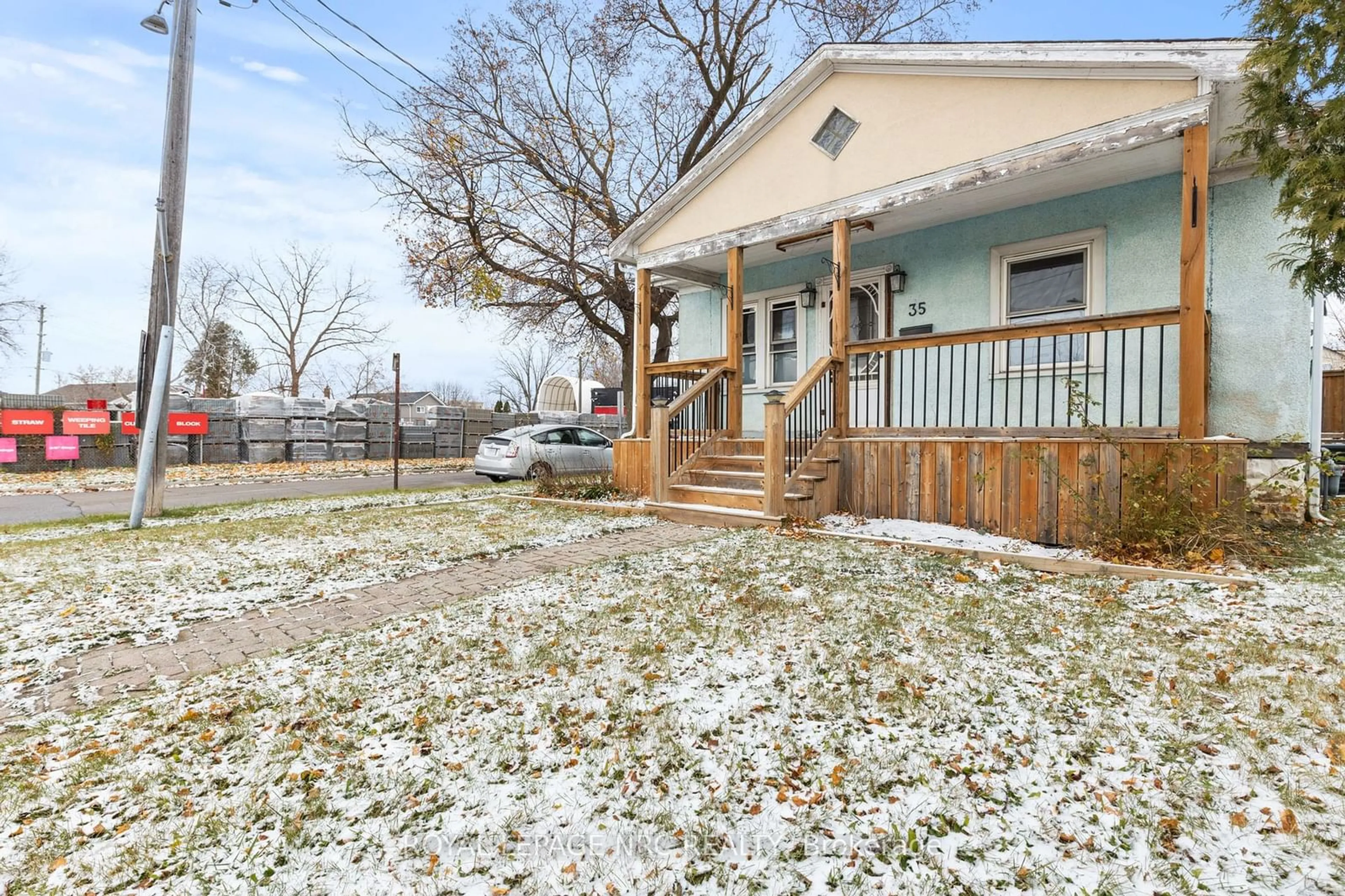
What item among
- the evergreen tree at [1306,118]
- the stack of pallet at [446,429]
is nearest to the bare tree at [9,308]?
the stack of pallet at [446,429]

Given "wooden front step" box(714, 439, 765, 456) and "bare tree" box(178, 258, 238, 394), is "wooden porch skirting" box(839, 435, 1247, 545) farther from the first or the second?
"bare tree" box(178, 258, 238, 394)

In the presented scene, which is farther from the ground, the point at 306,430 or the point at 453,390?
the point at 453,390

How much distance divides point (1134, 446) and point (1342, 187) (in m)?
1.99

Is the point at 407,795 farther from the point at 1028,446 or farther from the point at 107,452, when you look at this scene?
the point at 107,452

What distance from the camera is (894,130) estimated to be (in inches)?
256

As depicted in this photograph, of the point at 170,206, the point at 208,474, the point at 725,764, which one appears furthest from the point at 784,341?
the point at 208,474

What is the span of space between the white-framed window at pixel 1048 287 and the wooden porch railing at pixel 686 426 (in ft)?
10.9

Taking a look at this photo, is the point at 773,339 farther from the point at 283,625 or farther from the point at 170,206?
the point at 170,206

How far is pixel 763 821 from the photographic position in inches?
68.9

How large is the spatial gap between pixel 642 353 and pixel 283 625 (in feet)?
19.5

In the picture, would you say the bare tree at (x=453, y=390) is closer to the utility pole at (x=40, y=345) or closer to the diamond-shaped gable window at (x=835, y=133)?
the utility pole at (x=40, y=345)

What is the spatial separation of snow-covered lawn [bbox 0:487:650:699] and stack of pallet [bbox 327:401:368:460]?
11.4 m

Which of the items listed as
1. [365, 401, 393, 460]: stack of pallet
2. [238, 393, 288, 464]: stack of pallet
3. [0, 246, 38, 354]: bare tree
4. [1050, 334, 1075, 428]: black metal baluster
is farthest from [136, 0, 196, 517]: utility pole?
[0, 246, 38, 354]: bare tree

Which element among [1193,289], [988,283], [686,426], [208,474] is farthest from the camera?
[208,474]
